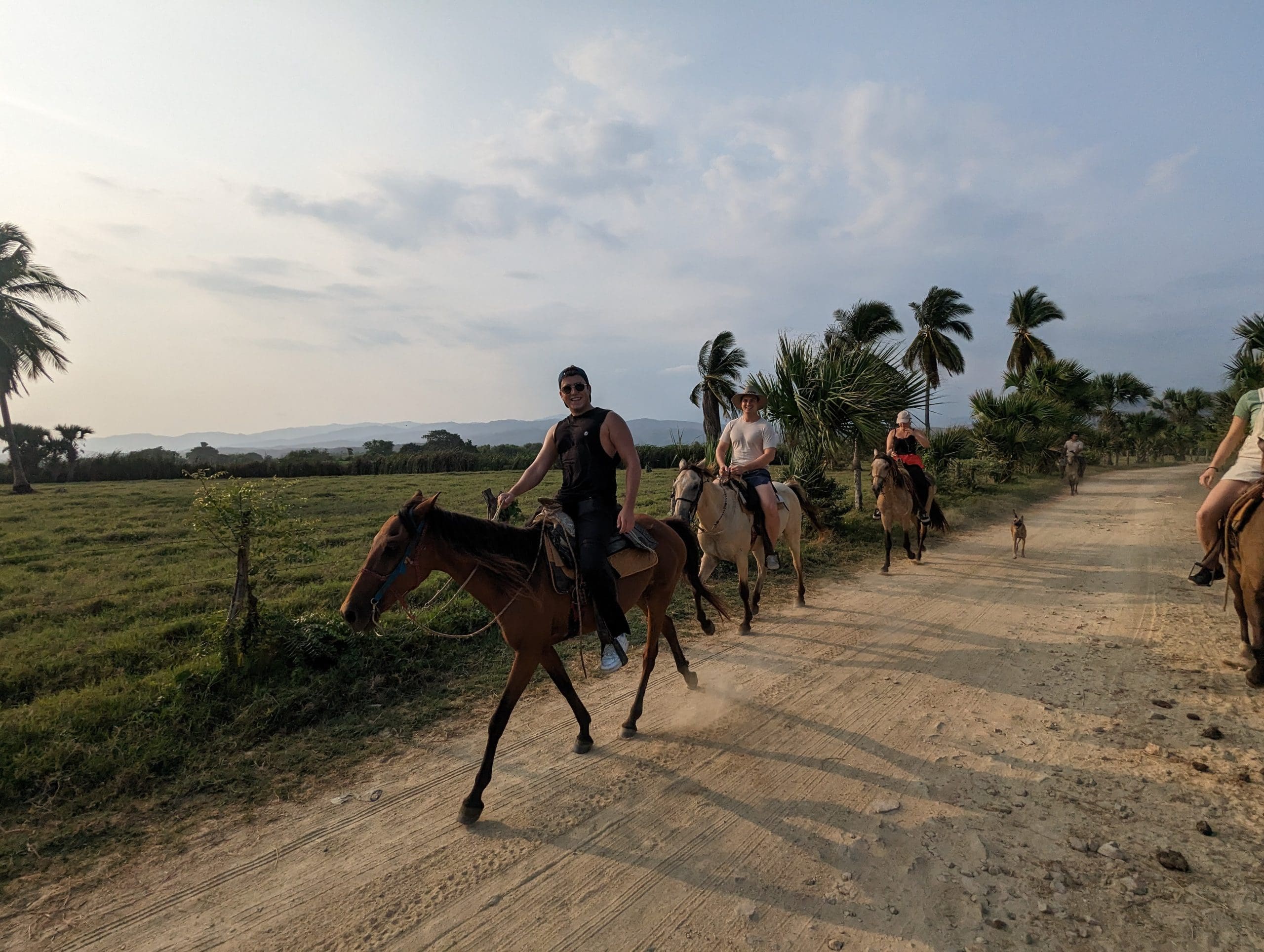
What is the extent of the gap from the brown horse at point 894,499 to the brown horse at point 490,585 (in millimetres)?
6808

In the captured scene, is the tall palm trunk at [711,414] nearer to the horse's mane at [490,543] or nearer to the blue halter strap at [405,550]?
the horse's mane at [490,543]

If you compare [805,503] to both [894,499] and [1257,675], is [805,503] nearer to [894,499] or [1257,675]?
[894,499]

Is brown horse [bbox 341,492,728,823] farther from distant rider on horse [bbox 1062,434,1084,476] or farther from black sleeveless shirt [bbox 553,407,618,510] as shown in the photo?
distant rider on horse [bbox 1062,434,1084,476]

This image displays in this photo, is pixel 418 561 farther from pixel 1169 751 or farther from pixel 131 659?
pixel 1169 751

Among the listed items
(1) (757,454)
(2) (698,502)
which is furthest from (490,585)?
(1) (757,454)

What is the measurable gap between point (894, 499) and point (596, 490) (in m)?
7.46

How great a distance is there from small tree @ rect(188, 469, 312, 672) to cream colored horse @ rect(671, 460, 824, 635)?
4029mm

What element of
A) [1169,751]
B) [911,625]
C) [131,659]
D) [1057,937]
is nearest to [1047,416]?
[911,625]

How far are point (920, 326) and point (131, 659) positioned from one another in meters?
30.9

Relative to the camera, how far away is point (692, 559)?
5.59 metres

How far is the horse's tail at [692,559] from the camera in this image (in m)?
5.45

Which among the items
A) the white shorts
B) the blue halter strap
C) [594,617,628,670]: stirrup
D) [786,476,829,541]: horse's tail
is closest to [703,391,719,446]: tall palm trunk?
[786,476,829,541]: horse's tail

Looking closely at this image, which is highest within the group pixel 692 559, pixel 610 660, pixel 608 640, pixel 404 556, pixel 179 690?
pixel 404 556

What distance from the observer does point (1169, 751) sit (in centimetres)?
381
